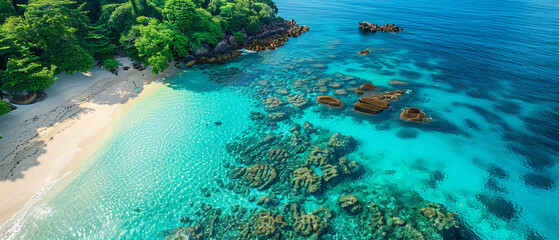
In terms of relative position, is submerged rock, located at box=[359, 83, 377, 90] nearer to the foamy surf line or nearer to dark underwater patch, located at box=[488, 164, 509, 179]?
dark underwater patch, located at box=[488, 164, 509, 179]

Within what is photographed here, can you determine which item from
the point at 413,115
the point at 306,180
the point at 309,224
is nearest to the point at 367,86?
the point at 413,115

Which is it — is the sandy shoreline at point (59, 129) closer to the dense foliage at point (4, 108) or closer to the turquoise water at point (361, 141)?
the dense foliage at point (4, 108)

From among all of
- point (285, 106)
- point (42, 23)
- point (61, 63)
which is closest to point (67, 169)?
point (61, 63)

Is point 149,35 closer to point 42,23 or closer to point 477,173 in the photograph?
point 42,23

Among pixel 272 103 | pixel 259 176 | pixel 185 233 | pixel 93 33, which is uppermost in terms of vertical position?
pixel 93 33

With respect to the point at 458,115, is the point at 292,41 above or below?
above

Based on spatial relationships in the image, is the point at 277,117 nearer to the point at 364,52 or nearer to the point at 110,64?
the point at 110,64
